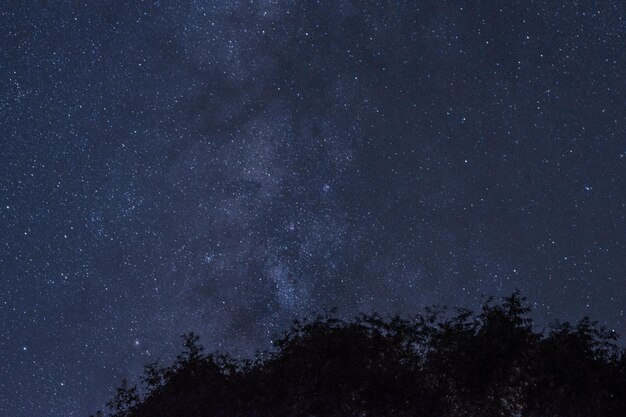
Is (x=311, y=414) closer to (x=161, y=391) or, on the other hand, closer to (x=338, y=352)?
(x=338, y=352)

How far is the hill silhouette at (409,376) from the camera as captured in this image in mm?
15539

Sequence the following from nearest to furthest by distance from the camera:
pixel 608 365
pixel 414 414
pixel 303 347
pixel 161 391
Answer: pixel 608 365 < pixel 414 414 < pixel 303 347 < pixel 161 391

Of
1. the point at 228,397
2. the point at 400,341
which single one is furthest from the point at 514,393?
the point at 228,397

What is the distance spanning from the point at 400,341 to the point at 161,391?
6.21 m

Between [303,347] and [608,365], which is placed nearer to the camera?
[608,365]

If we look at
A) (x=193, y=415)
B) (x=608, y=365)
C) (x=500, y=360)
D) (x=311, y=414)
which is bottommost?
(x=608, y=365)

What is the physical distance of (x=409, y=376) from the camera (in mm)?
Result: 17469

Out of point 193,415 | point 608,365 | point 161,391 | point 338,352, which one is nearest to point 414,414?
point 338,352

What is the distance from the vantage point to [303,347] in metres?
18.2

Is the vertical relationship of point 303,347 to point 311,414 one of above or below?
above

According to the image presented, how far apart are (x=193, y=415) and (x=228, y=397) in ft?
3.05

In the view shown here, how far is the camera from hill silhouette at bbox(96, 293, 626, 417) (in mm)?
15539

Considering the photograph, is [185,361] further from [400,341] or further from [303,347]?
[400,341]

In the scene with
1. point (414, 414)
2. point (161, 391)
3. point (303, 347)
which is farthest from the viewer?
point (161, 391)
